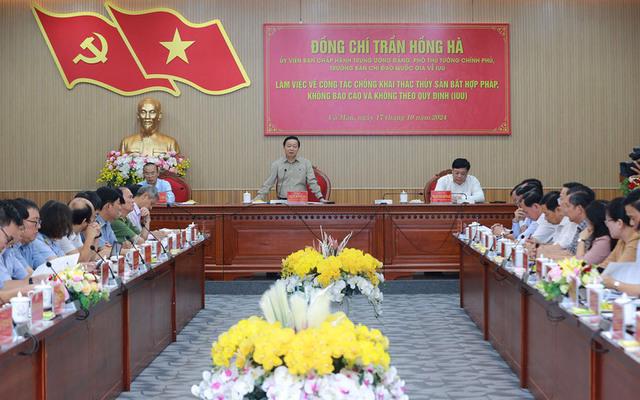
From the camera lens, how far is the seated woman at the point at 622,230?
3.76 m

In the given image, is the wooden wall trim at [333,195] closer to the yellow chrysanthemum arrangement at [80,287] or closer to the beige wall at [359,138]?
the beige wall at [359,138]

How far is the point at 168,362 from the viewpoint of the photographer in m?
4.79

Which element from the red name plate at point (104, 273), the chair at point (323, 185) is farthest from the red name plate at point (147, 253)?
the chair at point (323, 185)

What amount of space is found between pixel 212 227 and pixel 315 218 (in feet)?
3.34

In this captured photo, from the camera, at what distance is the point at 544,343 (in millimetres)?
3635

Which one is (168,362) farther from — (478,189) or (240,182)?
(240,182)

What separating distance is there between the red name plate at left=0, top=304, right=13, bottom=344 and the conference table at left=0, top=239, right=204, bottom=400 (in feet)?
0.15

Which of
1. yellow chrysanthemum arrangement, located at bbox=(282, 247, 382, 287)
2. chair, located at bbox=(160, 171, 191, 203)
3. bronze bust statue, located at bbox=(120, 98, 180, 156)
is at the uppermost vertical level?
bronze bust statue, located at bbox=(120, 98, 180, 156)

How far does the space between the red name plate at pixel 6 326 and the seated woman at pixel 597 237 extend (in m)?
3.06

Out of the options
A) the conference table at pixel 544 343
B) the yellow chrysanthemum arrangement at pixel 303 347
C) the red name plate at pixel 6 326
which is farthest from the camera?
the conference table at pixel 544 343

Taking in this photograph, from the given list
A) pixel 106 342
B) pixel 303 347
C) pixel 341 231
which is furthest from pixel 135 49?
pixel 303 347

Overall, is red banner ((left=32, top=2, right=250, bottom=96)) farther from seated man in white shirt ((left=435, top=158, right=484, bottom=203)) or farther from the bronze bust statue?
seated man in white shirt ((left=435, top=158, right=484, bottom=203))

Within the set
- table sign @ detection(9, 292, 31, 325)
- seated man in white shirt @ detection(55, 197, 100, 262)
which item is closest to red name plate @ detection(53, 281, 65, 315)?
table sign @ detection(9, 292, 31, 325)

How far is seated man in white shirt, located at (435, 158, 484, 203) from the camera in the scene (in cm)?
805
